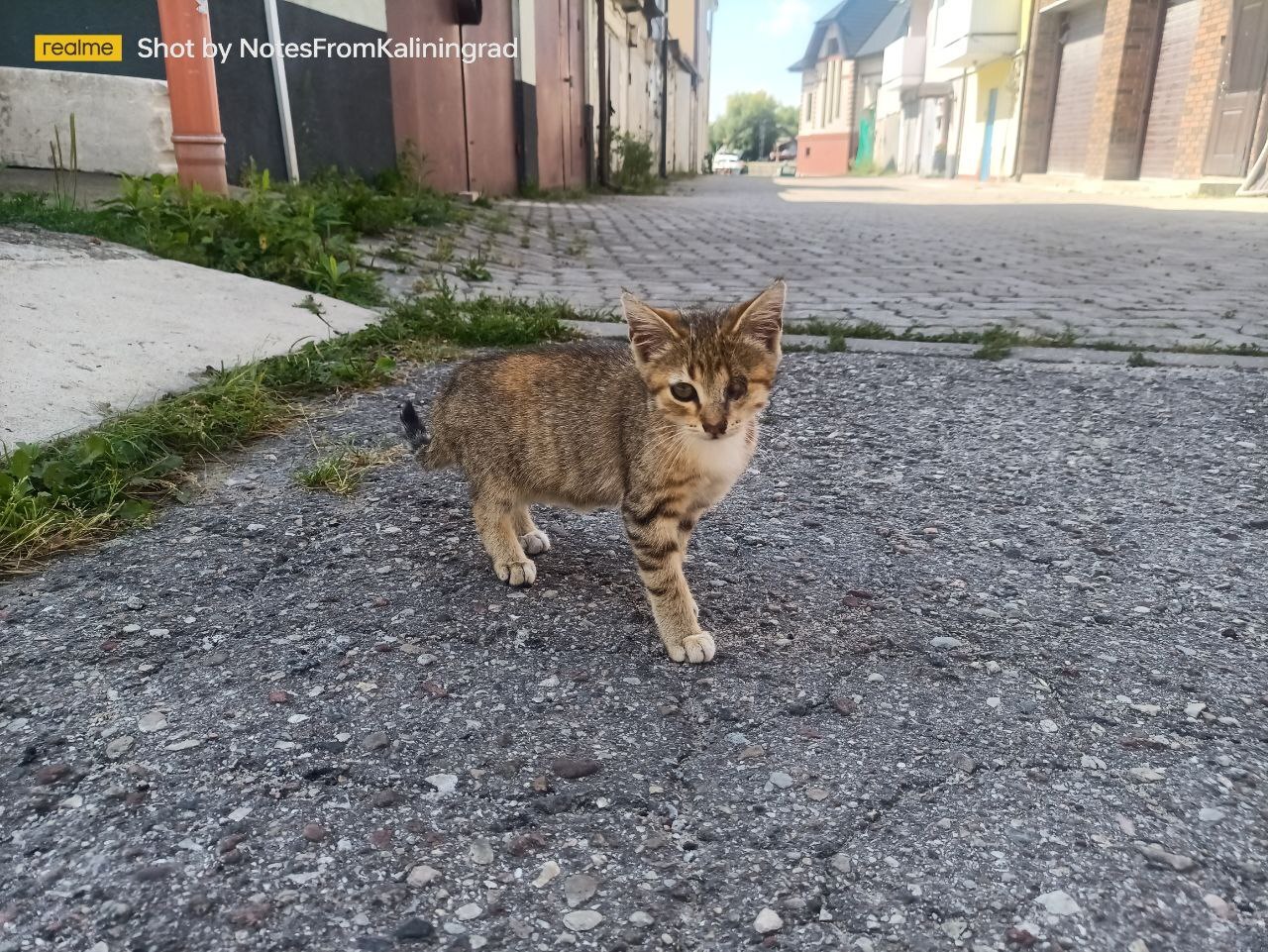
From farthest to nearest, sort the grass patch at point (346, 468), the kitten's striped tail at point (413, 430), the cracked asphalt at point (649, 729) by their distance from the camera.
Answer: the grass patch at point (346, 468), the kitten's striped tail at point (413, 430), the cracked asphalt at point (649, 729)

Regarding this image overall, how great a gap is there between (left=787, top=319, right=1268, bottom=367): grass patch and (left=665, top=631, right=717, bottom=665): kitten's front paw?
145 inches

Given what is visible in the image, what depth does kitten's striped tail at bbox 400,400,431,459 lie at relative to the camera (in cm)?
322

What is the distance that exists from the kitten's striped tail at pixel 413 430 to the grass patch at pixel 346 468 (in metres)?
0.47

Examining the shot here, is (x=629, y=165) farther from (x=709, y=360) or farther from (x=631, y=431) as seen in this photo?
(x=709, y=360)

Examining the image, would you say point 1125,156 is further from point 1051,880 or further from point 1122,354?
point 1051,880

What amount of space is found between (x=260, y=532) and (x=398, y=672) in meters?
1.11

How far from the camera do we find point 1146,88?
22969mm

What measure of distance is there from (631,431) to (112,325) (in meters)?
3.13

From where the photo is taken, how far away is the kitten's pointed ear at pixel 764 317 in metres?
2.73

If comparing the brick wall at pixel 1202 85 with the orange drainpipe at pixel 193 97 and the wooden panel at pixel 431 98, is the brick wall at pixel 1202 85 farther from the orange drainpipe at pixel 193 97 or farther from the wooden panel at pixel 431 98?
the orange drainpipe at pixel 193 97

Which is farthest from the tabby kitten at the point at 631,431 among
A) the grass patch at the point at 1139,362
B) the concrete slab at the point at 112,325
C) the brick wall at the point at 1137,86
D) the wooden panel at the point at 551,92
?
the brick wall at the point at 1137,86

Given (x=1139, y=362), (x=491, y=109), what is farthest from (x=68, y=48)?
(x=491, y=109)

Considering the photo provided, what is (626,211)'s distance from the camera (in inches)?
653

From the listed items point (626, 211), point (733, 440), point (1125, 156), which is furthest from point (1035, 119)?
point (733, 440)
